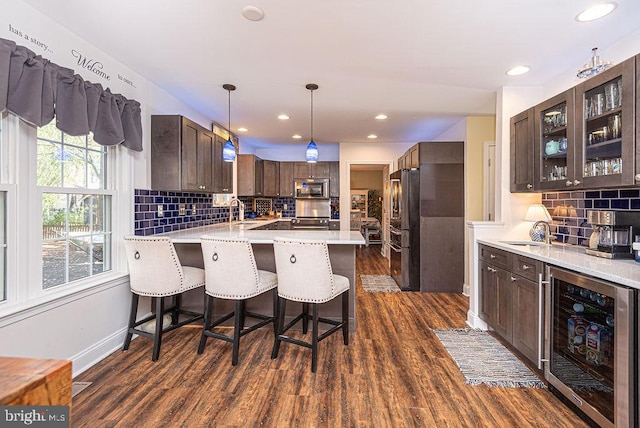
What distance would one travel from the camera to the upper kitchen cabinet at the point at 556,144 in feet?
8.32

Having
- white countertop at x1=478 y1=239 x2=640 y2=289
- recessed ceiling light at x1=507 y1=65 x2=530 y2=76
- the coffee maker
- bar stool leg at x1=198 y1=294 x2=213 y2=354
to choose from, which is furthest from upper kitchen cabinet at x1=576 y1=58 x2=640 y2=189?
bar stool leg at x1=198 y1=294 x2=213 y2=354

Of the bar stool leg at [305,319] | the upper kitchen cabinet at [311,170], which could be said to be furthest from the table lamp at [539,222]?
the upper kitchen cabinet at [311,170]

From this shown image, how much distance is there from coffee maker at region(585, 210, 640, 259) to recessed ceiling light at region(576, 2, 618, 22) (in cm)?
129

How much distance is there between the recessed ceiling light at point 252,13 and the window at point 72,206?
160 cm

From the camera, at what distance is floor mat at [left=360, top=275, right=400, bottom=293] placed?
4.76 meters


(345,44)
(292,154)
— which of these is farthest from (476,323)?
(292,154)

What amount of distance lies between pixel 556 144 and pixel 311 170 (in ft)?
15.5

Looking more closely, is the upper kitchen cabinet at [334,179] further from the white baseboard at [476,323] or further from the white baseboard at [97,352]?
the white baseboard at [97,352]

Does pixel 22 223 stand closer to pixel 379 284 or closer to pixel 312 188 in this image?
pixel 379 284

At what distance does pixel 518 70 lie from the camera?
3004 mm

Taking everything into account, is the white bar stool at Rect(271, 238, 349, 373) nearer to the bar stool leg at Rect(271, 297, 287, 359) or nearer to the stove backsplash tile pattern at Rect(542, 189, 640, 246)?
the bar stool leg at Rect(271, 297, 287, 359)

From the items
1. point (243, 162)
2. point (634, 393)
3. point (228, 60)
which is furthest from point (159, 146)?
point (634, 393)

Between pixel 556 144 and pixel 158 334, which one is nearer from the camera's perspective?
pixel 158 334

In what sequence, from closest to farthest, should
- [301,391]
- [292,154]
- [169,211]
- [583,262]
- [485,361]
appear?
[583,262], [301,391], [485,361], [169,211], [292,154]
